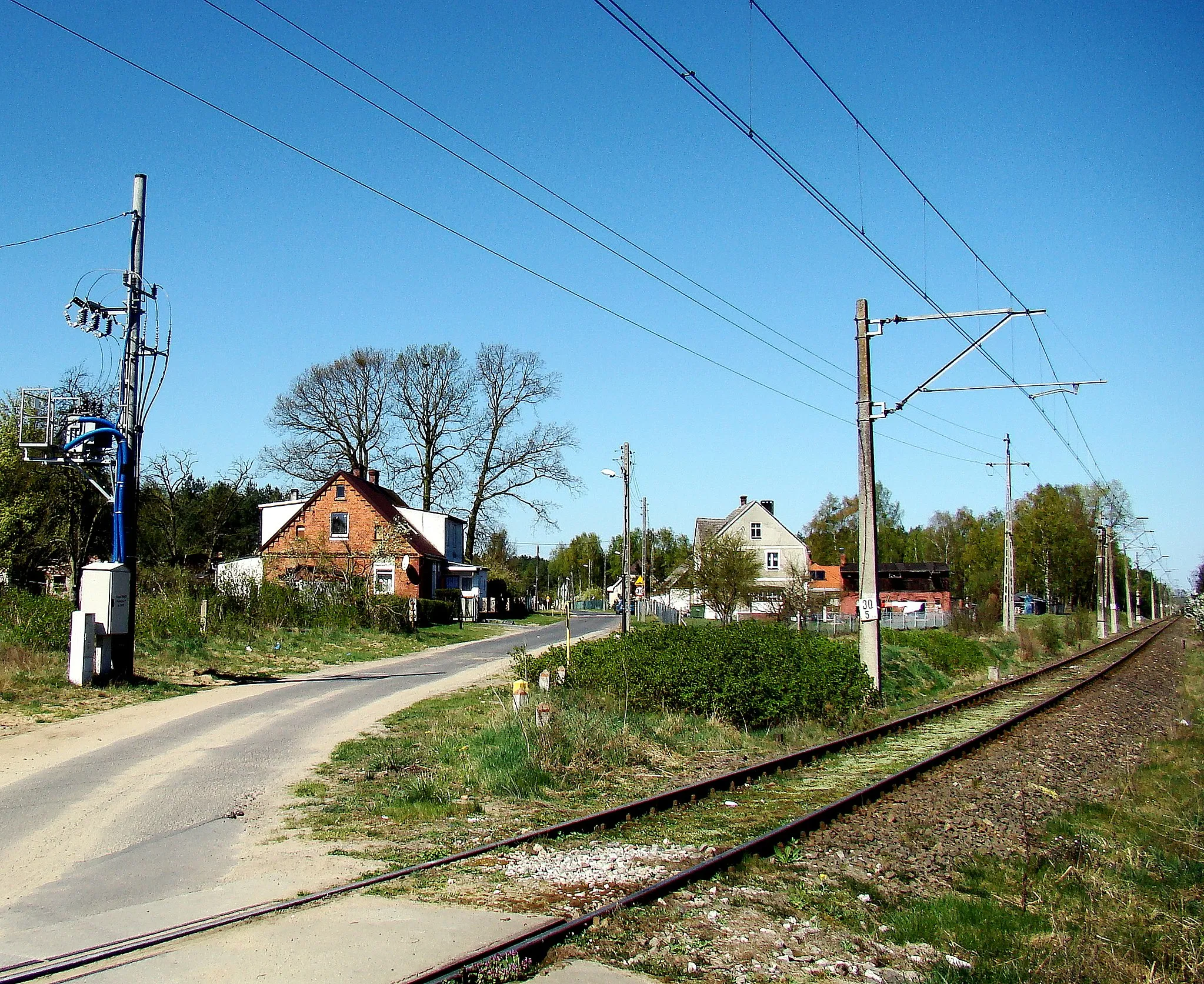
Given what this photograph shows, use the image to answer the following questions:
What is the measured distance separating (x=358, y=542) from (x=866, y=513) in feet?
123

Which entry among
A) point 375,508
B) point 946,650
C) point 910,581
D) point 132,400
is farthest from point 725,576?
point 910,581

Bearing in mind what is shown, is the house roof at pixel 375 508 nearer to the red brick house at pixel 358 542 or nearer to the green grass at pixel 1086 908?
the red brick house at pixel 358 542

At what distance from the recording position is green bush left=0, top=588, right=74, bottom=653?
801 inches

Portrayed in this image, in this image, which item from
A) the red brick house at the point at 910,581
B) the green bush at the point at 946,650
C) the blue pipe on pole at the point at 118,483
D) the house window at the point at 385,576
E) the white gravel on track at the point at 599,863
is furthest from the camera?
the red brick house at the point at 910,581

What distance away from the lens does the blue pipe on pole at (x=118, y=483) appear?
19.8 metres

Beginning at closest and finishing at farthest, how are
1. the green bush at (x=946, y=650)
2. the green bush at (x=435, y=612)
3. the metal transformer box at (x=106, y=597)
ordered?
the metal transformer box at (x=106, y=597) < the green bush at (x=946, y=650) < the green bush at (x=435, y=612)

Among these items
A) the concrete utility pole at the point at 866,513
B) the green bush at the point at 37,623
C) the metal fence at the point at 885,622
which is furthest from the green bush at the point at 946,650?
the green bush at the point at 37,623

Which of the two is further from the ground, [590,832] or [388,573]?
[388,573]

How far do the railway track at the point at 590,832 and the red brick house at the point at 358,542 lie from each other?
116ft

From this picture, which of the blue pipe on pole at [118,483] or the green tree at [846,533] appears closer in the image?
the blue pipe on pole at [118,483]

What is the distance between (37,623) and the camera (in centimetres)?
2106

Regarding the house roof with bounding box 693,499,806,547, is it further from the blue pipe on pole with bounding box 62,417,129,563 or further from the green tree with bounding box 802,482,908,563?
the blue pipe on pole with bounding box 62,417,129,563

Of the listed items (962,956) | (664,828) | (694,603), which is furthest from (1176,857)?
(694,603)

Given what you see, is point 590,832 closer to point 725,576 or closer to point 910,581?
point 725,576
